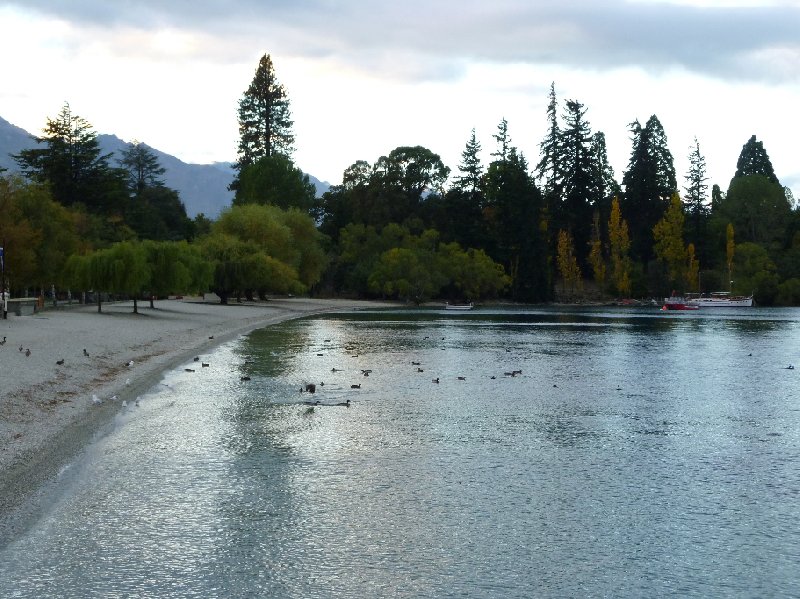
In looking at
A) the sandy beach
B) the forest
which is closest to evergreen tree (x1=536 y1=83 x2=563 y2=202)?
the forest

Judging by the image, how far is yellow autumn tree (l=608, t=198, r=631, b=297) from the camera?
112m

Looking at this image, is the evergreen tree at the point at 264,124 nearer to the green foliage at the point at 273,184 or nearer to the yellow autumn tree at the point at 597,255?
the green foliage at the point at 273,184

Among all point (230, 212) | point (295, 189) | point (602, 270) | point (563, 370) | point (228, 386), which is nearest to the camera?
point (228, 386)

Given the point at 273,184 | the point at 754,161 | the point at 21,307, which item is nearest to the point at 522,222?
the point at 273,184

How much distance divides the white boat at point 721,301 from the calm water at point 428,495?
275 ft

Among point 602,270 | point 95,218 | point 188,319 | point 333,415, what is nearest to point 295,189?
point 95,218

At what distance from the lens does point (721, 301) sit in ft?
353

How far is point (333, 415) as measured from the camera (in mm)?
20469

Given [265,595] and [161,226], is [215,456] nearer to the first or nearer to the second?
[265,595]

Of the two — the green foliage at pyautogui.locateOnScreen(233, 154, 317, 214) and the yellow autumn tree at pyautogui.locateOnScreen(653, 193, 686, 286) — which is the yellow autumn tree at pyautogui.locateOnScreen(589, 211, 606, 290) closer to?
the yellow autumn tree at pyautogui.locateOnScreen(653, 193, 686, 286)

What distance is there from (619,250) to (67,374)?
96270 millimetres

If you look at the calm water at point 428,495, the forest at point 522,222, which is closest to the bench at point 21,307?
the calm water at point 428,495

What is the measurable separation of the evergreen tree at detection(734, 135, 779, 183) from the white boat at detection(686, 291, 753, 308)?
90.4 ft

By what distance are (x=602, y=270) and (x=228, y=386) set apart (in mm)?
95591
